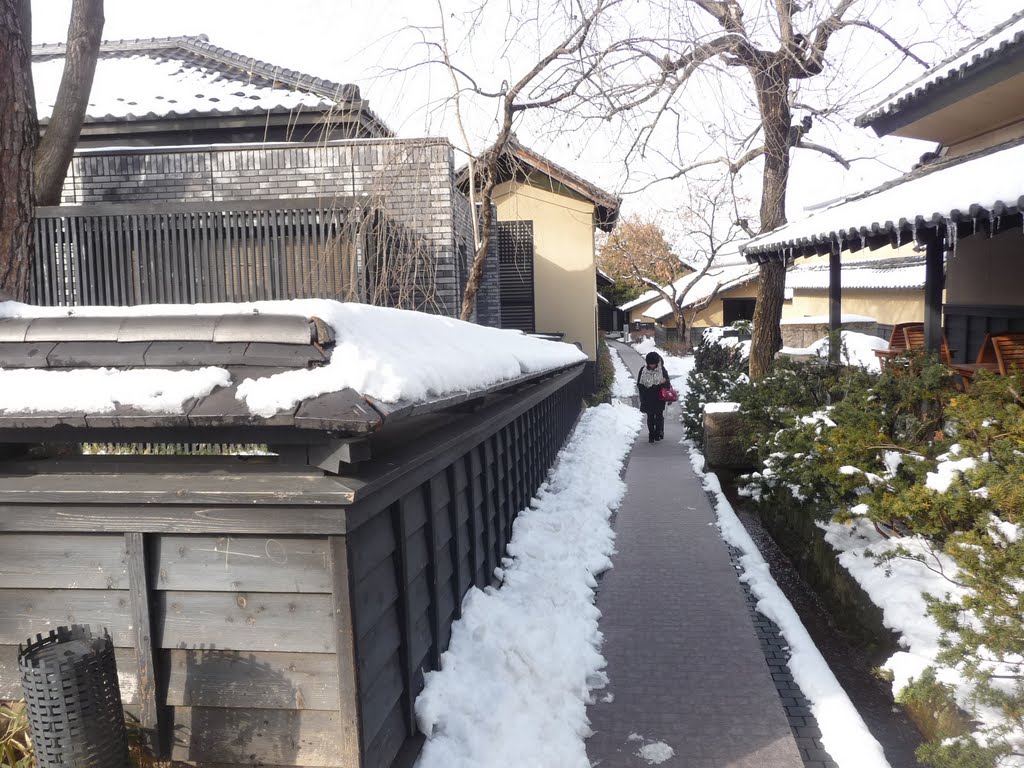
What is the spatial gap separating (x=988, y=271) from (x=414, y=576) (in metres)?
9.32

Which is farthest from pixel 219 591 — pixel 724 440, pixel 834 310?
pixel 834 310

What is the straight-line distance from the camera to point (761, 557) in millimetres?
6461

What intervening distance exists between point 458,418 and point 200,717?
7.23 ft

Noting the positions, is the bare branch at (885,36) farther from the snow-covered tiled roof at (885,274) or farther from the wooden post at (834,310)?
the snow-covered tiled roof at (885,274)

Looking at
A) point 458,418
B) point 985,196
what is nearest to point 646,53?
point 985,196

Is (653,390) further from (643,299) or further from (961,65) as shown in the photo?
(643,299)

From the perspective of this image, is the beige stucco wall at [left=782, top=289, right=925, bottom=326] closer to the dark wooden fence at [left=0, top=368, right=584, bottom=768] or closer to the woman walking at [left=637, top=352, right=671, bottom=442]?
the woman walking at [left=637, top=352, right=671, bottom=442]

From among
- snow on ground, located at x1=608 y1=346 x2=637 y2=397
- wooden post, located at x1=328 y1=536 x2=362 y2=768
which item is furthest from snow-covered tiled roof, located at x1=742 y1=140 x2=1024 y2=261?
snow on ground, located at x1=608 y1=346 x2=637 y2=397

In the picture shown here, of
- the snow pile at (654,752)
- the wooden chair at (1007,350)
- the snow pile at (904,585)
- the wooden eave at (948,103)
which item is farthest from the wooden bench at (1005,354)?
the snow pile at (654,752)

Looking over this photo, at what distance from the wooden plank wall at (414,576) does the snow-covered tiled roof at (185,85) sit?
197 inches

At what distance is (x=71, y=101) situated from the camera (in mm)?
6605

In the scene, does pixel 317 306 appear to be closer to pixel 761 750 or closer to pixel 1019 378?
pixel 761 750

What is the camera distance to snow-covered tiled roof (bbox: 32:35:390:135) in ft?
31.8

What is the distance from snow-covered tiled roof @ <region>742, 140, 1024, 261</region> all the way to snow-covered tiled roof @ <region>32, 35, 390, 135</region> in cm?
489
